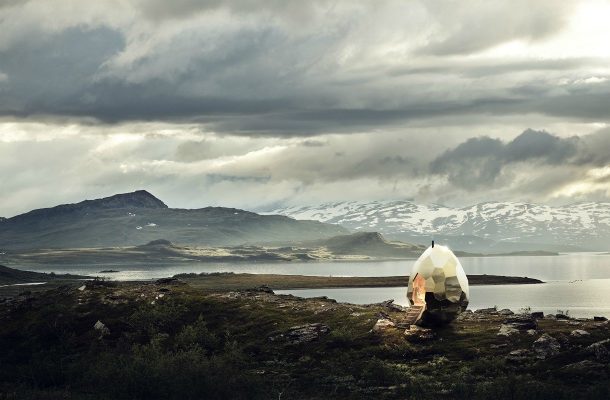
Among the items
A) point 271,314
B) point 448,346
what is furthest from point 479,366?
point 271,314

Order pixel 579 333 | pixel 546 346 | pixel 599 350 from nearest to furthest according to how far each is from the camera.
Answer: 1. pixel 599 350
2. pixel 546 346
3. pixel 579 333

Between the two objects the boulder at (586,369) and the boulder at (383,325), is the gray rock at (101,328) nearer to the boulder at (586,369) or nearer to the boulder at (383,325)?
the boulder at (383,325)

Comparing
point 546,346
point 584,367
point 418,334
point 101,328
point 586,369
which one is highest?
point 418,334

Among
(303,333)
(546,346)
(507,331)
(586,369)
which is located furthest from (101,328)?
(586,369)

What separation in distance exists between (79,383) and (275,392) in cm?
2036

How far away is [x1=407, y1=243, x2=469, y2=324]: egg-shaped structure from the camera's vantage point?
269 feet

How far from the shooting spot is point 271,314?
105 m

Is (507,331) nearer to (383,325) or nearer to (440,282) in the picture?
(440,282)

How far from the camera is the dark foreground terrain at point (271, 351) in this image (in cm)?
7006

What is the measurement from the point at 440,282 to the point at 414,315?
7.40m

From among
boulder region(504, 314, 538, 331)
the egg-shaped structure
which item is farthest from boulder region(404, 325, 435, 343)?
boulder region(504, 314, 538, 331)

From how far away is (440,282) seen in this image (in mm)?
82000

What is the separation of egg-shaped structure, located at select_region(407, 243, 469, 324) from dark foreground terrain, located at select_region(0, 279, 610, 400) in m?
3.57

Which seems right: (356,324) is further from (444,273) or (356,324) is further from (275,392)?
(275,392)
